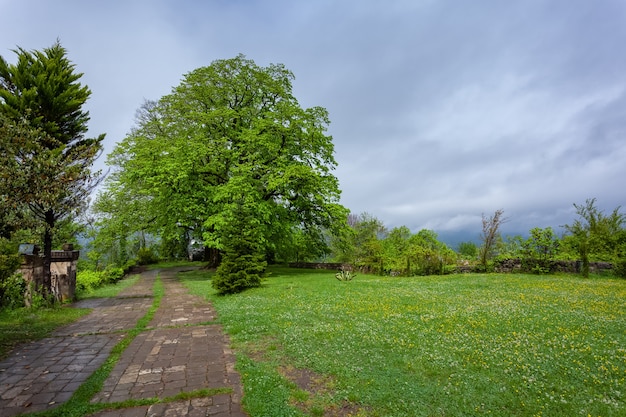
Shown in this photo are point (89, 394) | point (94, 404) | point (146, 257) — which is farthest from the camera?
point (146, 257)

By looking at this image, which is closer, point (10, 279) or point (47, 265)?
point (10, 279)

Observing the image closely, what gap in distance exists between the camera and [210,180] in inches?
879

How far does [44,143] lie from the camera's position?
11.9 m

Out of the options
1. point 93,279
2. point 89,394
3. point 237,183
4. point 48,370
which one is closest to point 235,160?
point 237,183

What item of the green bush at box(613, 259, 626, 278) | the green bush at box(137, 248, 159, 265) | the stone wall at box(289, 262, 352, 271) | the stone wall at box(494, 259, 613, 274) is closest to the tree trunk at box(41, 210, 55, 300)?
the stone wall at box(289, 262, 352, 271)

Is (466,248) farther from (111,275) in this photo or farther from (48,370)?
(48,370)

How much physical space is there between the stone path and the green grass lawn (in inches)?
19.7

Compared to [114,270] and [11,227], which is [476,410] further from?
[114,270]

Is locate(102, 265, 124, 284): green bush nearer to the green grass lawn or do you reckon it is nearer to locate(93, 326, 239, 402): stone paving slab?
the green grass lawn

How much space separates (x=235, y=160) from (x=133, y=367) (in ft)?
52.9

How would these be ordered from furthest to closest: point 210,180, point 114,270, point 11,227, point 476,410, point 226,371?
point 210,180 < point 114,270 < point 11,227 < point 226,371 < point 476,410

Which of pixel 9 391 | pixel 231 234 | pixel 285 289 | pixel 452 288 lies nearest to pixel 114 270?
pixel 231 234

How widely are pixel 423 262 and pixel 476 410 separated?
59.3 ft

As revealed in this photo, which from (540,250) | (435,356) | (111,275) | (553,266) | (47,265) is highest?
(47,265)
